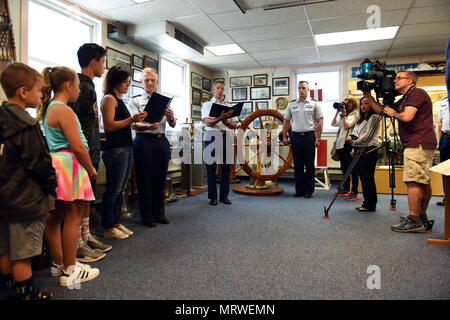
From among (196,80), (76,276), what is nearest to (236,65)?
(196,80)

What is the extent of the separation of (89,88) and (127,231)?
108 cm

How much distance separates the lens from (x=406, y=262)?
176 centimetres

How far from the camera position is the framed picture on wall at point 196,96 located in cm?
559

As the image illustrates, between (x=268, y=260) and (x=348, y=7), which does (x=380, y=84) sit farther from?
(x=268, y=260)

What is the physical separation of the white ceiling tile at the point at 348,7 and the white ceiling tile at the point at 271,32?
351 millimetres

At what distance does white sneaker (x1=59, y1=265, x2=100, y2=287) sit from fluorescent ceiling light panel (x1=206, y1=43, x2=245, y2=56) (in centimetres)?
396

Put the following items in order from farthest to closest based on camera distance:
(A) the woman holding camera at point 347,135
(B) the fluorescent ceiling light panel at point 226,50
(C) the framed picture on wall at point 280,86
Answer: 1. (C) the framed picture on wall at point 280,86
2. (B) the fluorescent ceiling light panel at point 226,50
3. (A) the woman holding camera at point 347,135

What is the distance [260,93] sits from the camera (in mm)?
6062

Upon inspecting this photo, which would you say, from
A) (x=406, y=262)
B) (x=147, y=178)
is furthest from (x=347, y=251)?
(x=147, y=178)

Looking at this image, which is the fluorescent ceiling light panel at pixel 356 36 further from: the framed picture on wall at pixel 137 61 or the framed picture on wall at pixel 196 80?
the framed picture on wall at pixel 137 61

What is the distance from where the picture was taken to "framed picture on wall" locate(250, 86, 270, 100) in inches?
237

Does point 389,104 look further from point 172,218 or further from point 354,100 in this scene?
point 172,218

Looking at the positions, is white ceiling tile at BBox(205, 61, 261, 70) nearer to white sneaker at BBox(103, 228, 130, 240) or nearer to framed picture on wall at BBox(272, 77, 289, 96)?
framed picture on wall at BBox(272, 77, 289, 96)

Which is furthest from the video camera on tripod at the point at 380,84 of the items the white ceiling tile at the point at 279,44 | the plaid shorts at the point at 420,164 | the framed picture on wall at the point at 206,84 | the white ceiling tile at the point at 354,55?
the framed picture on wall at the point at 206,84
